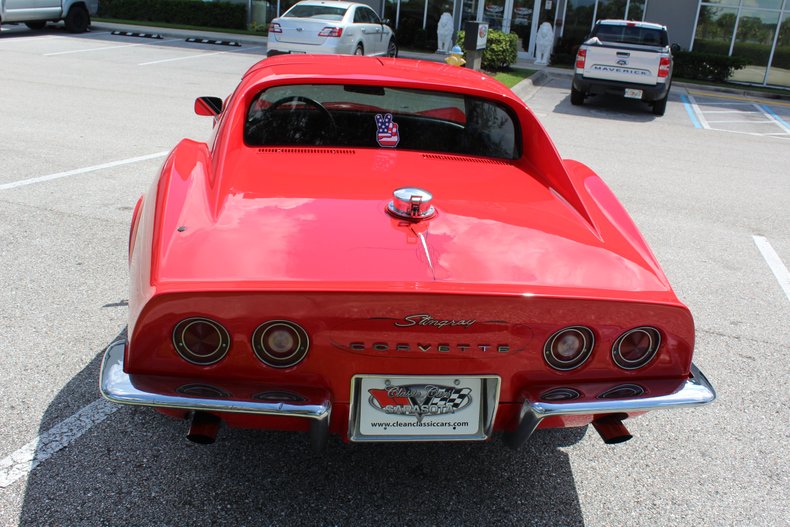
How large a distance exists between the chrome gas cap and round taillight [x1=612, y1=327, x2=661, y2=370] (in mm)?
820

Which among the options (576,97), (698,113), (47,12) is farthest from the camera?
(47,12)

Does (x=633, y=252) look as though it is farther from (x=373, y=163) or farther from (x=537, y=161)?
(x=373, y=163)

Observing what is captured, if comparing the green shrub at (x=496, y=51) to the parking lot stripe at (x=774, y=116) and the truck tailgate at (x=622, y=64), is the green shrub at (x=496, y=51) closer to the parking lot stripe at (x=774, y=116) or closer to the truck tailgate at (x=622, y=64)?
the truck tailgate at (x=622, y=64)

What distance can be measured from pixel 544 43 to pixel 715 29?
5088 mm

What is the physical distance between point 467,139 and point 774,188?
6.25 metres

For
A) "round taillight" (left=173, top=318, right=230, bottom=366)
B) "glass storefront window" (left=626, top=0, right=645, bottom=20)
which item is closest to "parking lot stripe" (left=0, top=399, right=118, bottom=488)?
"round taillight" (left=173, top=318, right=230, bottom=366)

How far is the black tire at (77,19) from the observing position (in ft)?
65.7

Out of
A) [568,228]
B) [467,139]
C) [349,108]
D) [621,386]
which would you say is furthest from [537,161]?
[621,386]

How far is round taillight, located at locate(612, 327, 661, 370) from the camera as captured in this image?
238cm

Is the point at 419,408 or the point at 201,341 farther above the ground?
the point at 201,341

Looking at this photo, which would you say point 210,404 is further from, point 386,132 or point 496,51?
point 496,51

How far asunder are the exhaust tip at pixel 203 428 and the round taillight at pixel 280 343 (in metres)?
0.32

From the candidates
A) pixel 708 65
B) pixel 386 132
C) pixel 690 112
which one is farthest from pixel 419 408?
pixel 708 65

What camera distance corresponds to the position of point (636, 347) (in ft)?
7.90
